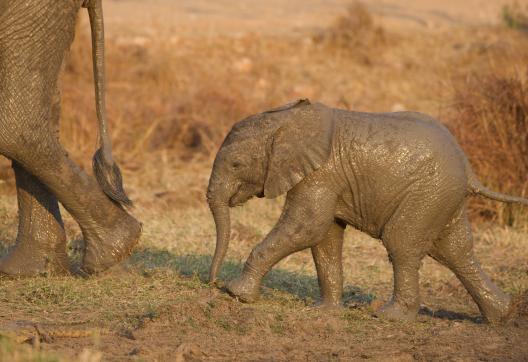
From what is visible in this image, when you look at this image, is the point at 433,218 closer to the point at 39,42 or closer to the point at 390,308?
the point at 390,308

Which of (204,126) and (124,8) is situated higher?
(124,8)

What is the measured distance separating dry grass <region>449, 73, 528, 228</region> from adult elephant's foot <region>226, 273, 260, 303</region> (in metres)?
2.96

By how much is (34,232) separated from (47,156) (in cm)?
60

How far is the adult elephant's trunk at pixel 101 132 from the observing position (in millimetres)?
5578

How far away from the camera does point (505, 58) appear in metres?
11.6

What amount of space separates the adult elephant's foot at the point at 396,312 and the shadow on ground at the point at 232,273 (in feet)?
1.50

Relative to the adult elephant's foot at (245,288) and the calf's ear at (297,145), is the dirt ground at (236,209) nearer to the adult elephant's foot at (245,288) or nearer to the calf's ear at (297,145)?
the adult elephant's foot at (245,288)

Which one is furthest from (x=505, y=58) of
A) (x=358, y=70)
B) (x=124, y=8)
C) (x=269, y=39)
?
(x=124, y=8)

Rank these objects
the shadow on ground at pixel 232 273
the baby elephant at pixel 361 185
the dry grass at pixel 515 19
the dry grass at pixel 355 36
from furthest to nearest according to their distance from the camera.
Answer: the dry grass at pixel 515 19 < the dry grass at pixel 355 36 < the shadow on ground at pixel 232 273 < the baby elephant at pixel 361 185

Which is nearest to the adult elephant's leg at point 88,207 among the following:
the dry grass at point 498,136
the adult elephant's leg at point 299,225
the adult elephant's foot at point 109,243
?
the adult elephant's foot at point 109,243

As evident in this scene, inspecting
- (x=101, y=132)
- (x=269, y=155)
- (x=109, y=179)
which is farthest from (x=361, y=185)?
(x=101, y=132)

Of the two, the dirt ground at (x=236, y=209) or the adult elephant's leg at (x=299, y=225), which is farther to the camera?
the adult elephant's leg at (x=299, y=225)

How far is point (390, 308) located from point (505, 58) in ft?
22.9

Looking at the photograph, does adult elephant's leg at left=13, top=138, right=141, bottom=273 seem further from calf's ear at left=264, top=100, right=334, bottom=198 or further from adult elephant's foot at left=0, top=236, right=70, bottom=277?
calf's ear at left=264, top=100, right=334, bottom=198
